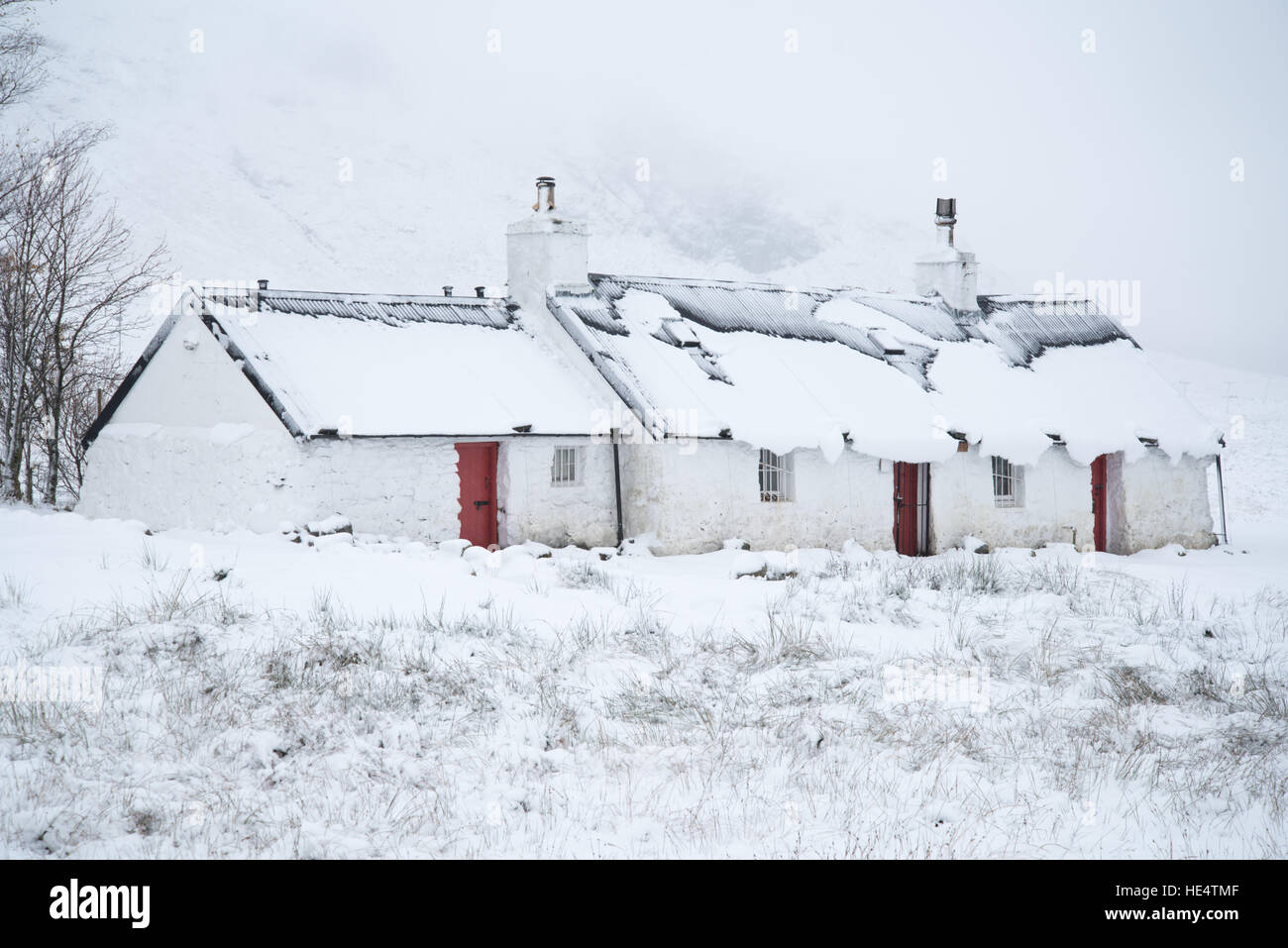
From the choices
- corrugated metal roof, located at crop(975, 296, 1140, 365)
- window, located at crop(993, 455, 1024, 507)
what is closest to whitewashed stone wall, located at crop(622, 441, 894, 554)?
window, located at crop(993, 455, 1024, 507)

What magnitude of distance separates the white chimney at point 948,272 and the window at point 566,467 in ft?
29.5

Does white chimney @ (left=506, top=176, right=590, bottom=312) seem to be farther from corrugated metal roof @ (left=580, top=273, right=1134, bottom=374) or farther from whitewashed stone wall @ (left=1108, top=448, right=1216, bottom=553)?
whitewashed stone wall @ (left=1108, top=448, right=1216, bottom=553)

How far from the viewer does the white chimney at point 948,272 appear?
2278cm

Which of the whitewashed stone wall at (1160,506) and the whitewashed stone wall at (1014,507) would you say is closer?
the whitewashed stone wall at (1014,507)

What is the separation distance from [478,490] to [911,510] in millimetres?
7182

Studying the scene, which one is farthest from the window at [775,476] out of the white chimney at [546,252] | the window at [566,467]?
the white chimney at [546,252]

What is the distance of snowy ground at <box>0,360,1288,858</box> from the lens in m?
6.23

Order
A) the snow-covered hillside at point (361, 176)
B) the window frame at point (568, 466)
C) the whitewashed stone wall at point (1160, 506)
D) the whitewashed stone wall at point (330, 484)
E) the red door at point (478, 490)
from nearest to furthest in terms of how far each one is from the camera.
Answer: the whitewashed stone wall at point (330, 484), the red door at point (478, 490), the window frame at point (568, 466), the whitewashed stone wall at point (1160, 506), the snow-covered hillside at point (361, 176)

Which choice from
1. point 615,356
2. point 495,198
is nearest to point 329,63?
point 495,198

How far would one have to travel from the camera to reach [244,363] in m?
15.3

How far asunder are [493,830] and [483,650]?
3.13m

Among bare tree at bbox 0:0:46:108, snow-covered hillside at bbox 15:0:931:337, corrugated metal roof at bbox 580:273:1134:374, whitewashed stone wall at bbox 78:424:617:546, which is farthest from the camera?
snow-covered hillside at bbox 15:0:931:337

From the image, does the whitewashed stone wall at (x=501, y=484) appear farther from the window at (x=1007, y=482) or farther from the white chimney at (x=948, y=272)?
the white chimney at (x=948, y=272)

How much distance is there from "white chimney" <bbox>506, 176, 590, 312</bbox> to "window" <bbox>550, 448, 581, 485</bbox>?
9.50ft
